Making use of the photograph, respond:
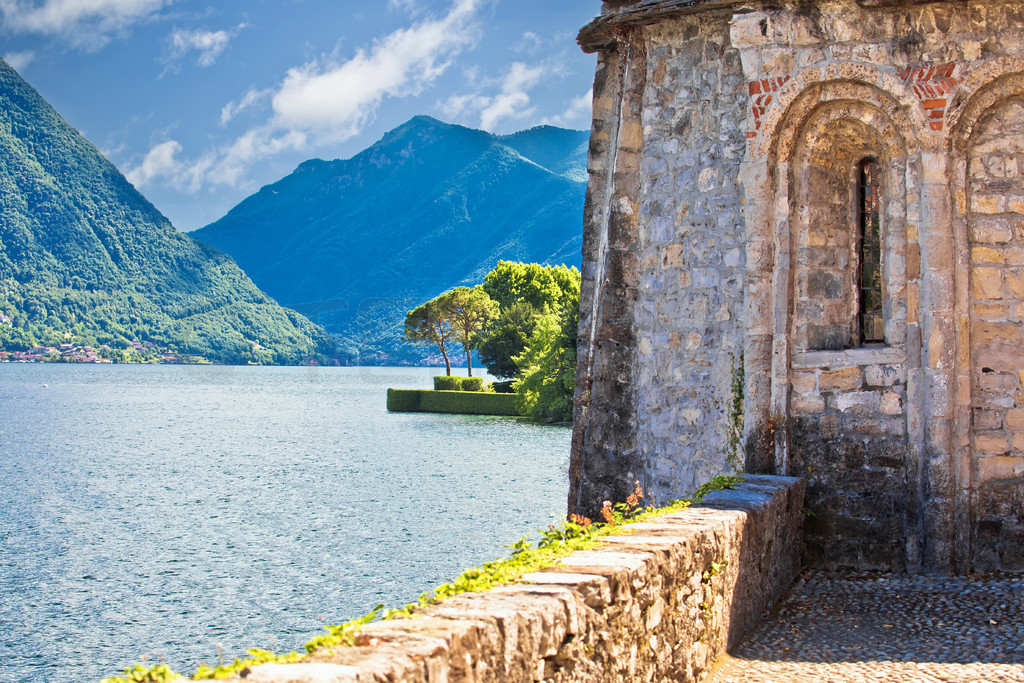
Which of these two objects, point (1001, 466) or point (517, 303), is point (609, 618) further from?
point (517, 303)

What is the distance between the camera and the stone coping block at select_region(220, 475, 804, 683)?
2.53m

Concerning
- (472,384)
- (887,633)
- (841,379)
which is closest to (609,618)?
(887,633)

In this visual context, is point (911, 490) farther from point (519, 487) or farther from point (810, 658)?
point (519, 487)

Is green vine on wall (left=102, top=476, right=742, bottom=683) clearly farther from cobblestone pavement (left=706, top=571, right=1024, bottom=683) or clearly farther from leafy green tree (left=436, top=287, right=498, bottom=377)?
leafy green tree (left=436, top=287, right=498, bottom=377)

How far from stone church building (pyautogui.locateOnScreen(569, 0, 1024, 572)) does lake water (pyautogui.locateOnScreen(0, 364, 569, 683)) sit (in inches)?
87.0

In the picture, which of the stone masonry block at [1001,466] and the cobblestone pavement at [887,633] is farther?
the stone masonry block at [1001,466]

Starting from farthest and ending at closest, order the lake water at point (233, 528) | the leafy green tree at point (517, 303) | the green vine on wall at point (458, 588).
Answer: the leafy green tree at point (517, 303) < the lake water at point (233, 528) < the green vine on wall at point (458, 588)

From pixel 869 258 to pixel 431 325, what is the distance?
6871 centimetres

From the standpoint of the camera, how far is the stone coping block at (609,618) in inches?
99.7

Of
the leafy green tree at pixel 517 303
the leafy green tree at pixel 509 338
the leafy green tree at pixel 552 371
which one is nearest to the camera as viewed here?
the leafy green tree at pixel 552 371

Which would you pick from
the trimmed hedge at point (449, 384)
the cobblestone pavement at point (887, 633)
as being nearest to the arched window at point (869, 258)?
the cobblestone pavement at point (887, 633)

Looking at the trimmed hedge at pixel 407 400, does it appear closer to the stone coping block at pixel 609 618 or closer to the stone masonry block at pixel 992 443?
the stone masonry block at pixel 992 443

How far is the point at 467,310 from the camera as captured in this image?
73.7 metres

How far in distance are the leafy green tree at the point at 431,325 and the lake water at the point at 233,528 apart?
2243cm
